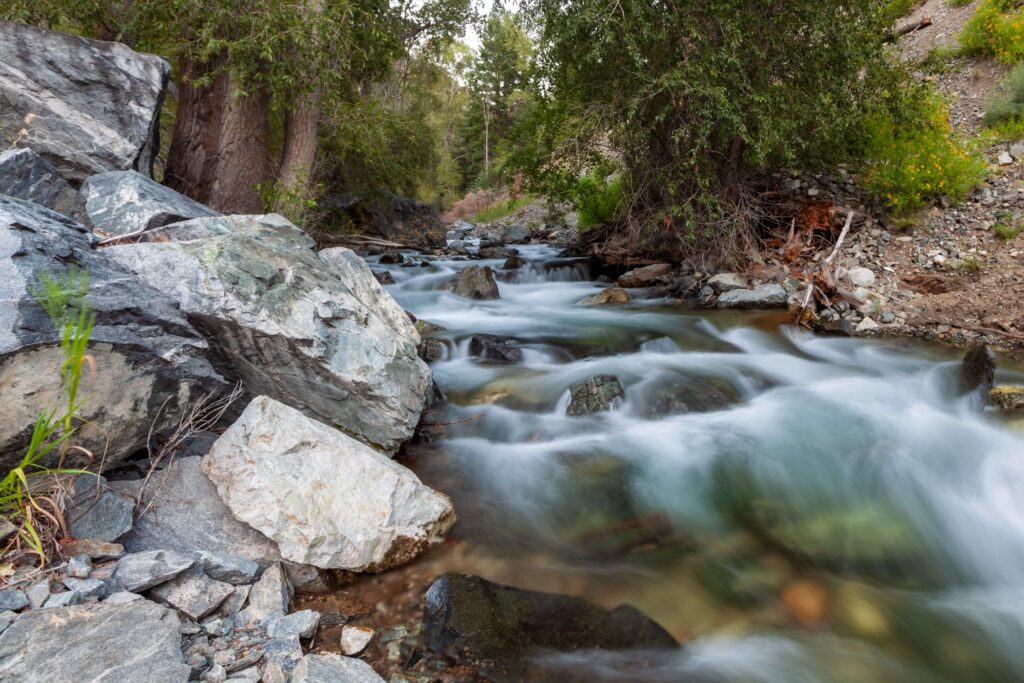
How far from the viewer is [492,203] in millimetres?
31891

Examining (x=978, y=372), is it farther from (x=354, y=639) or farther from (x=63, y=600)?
(x=63, y=600)

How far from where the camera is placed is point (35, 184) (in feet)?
13.9

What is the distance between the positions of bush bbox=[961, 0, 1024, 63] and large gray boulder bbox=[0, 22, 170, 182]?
13.8 metres

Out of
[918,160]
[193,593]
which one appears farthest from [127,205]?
[918,160]

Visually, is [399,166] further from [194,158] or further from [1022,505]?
[1022,505]

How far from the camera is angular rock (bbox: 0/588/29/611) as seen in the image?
1.98m

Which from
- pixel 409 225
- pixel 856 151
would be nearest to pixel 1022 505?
pixel 856 151

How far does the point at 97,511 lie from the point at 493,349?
4159 millimetres

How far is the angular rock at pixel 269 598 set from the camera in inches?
91.7

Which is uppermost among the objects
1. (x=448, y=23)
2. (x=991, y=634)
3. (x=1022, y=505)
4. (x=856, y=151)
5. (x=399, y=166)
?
(x=448, y=23)

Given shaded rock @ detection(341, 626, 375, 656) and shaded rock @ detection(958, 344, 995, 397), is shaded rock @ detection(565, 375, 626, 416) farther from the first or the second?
shaded rock @ detection(958, 344, 995, 397)

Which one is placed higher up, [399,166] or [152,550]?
[399,166]

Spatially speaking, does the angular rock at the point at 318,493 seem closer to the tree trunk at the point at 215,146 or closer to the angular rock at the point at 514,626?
the angular rock at the point at 514,626

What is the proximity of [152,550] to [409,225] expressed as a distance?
51.5 feet
